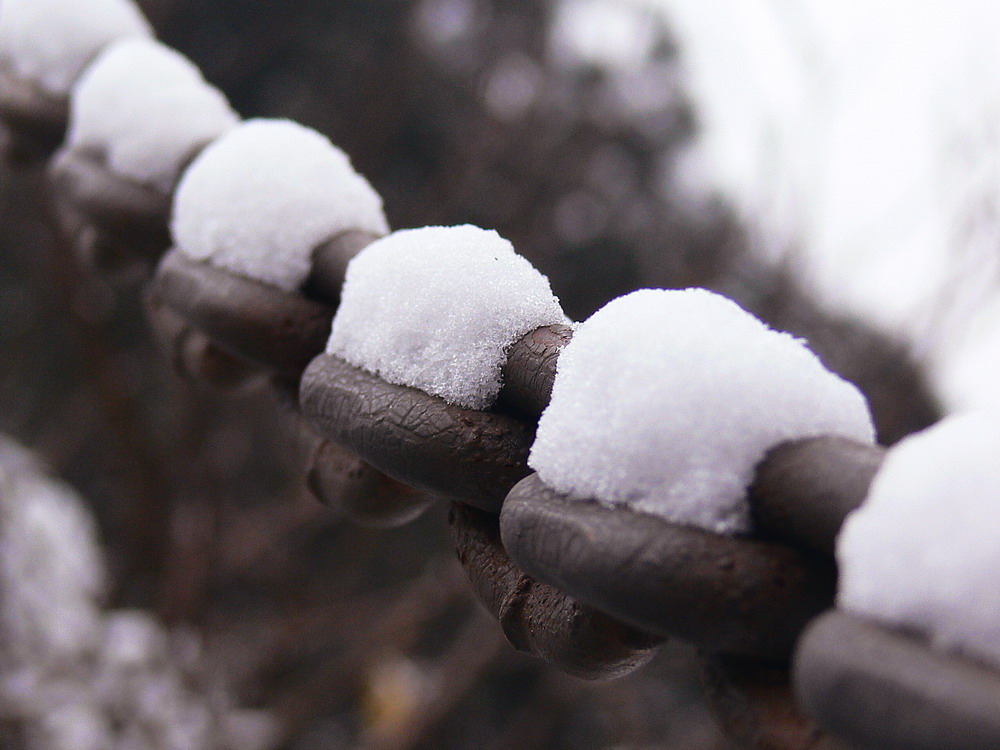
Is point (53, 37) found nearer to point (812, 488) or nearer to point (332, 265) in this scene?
point (332, 265)

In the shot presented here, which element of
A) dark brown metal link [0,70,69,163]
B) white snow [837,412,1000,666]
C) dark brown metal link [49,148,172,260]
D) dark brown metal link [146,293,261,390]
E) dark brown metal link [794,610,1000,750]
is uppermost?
white snow [837,412,1000,666]

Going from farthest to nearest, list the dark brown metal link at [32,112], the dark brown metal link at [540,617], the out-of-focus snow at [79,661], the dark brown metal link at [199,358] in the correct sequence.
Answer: the out-of-focus snow at [79,661], the dark brown metal link at [32,112], the dark brown metal link at [199,358], the dark brown metal link at [540,617]

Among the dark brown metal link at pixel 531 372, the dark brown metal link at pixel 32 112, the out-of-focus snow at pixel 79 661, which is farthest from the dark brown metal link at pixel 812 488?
the out-of-focus snow at pixel 79 661

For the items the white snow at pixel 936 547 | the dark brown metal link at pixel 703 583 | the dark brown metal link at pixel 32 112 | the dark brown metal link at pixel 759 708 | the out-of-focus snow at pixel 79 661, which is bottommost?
the out-of-focus snow at pixel 79 661

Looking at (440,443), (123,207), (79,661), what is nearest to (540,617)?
(440,443)

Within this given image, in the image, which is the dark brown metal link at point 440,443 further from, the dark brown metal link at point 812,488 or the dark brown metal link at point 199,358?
the dark brown metal link at point 199,358

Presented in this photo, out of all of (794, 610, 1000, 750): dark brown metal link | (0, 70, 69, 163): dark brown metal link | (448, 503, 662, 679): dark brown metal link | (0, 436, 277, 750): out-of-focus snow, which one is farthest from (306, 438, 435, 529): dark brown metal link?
(0, 436, 277, 750): out-of-focus snow

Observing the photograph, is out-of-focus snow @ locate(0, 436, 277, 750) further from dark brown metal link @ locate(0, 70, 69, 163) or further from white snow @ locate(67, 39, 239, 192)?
white snow @ locate(67, 39, 239, 192)
